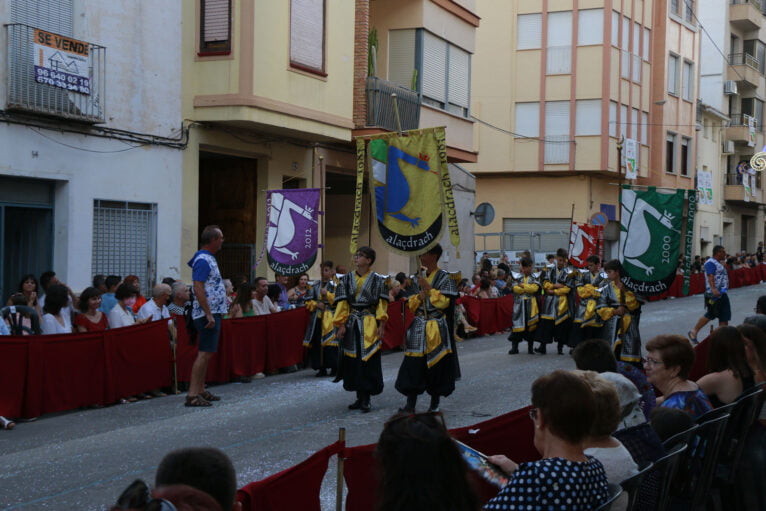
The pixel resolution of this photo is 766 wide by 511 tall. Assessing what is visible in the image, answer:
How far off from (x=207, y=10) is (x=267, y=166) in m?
3.38

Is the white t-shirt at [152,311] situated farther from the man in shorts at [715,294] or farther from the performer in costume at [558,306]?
the man in shorts at [715,294]

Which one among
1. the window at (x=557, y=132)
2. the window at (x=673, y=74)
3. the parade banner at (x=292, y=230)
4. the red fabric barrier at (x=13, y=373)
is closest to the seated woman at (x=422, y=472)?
the red fabric barrier at (x=13, y=373)

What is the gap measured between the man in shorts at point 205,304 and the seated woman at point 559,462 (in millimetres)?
7437

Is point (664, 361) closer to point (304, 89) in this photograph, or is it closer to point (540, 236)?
point (304, 89)

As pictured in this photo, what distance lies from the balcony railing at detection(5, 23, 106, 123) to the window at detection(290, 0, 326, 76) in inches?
171

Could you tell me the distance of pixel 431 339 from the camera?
1031cm

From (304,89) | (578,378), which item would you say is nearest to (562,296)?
(304,89)

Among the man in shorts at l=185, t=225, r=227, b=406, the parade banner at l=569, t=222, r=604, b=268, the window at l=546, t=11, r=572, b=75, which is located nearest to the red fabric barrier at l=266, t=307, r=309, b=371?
the man in shorts at l=185, t=225, r=227, b=406

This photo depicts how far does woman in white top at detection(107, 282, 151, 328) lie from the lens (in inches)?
480

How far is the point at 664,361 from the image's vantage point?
5.99m

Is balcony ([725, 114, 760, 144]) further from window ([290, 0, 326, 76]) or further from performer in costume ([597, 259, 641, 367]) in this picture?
performer in costume ([597, 259, 641, 367])

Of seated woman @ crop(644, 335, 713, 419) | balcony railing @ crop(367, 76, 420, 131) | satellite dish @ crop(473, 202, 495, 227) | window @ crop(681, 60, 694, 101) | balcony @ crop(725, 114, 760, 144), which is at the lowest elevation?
seated woman @ crop(644, 335, 713, 419)

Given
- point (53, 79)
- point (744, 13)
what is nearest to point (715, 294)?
point (53, 79)

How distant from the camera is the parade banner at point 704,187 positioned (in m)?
46.1
